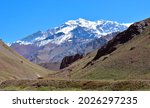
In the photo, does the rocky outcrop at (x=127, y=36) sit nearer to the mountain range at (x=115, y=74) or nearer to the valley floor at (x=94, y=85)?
the mountain range at (x=115, y=74)

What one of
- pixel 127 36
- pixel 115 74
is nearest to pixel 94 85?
pixel 115 74

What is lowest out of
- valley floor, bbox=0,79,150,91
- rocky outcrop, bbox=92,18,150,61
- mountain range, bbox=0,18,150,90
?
valley floor, bbox=0,79,150,91

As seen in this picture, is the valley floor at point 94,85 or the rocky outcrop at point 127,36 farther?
the rocky outcrop at point 127,36

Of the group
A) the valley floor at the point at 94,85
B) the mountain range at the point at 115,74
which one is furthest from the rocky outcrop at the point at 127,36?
the valley floor at the point at 94,85

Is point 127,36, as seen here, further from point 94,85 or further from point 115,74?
point 94,85

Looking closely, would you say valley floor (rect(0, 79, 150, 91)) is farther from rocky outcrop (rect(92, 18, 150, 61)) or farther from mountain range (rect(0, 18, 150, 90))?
rocky outcrop (rect(92, 18, 150, 61))

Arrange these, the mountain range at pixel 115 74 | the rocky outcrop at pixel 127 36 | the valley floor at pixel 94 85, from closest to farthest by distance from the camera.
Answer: the valley floor at pixel 94 85, the mountain range at pixel 115 74, the rocky outcrop at pixel 127 36

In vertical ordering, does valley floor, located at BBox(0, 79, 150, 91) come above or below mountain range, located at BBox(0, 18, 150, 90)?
below

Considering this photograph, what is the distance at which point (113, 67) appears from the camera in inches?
4488

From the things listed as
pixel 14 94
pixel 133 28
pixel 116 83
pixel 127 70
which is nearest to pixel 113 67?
pixel 127 70

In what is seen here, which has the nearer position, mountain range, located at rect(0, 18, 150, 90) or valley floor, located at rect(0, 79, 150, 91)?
valley floor, located at rect(0, 79, 150, 91)

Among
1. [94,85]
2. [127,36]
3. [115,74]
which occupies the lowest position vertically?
[94,85]

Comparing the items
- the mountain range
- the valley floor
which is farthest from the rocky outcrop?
the valley floor

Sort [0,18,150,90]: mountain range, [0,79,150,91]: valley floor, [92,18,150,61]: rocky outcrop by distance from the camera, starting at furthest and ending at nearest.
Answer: [92,18,150,61]: rocky outcrop < [0,18,150,90]: mountain range < [0,79,150,91]: valley floor
